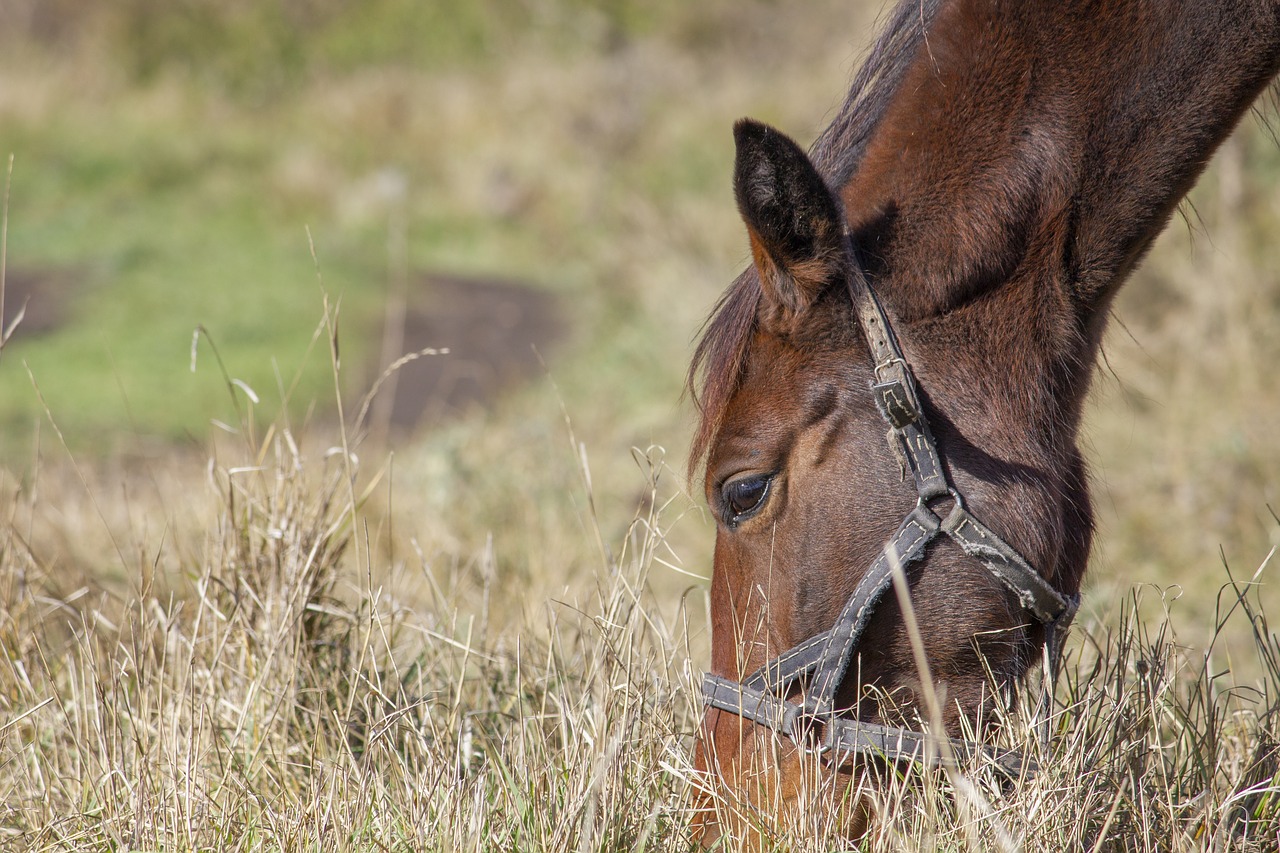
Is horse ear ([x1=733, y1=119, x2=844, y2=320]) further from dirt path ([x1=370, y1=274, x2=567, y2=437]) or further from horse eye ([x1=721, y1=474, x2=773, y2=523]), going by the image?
dirt path ([x1=370, y1=274, x2=567, y2=437])

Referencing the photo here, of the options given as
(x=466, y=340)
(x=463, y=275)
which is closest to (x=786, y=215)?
(x=466, y=340)

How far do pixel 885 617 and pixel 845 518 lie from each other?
0.19 meters

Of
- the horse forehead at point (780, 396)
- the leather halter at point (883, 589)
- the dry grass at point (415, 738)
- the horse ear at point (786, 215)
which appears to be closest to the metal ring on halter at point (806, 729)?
the leather halter at point (883, 589)

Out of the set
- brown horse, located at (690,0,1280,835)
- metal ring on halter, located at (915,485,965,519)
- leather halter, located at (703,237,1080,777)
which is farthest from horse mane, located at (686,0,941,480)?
metal ring on halter, located at (915,485,965,519)

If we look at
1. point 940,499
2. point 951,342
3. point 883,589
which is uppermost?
point 951,342

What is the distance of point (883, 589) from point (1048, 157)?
81cm

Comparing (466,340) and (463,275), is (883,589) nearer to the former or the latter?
(466,340)

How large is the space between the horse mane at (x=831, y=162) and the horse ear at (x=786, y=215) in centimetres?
10

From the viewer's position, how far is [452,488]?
17.5 feet

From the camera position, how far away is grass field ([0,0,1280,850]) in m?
1.89

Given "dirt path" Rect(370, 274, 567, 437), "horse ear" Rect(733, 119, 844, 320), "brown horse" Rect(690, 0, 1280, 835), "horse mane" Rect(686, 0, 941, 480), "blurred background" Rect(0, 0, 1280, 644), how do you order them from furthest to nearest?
"dirt path" Rect(370, 274, 567, 437) → "blurred background" Rect(0, 0, 1280, 644) → "horse mane" Rect(686, 0, 941, 480) → "brown horse" Rect(690, 0, 1280, 835) → "horse ear" Rect(733, 119, 844, 320)

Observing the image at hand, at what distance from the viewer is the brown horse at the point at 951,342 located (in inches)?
70.6

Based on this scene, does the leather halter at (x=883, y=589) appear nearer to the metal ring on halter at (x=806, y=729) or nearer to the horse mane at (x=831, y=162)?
the metal ring on halter at (x=806, y=729)

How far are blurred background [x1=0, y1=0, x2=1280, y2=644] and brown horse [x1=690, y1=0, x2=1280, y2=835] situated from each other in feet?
0.87
